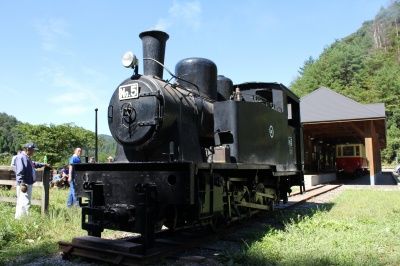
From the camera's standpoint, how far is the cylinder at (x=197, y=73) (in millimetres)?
6938

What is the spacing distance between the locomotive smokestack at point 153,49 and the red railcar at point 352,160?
2499 cm

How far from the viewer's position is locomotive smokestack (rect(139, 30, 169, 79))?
20.4ft

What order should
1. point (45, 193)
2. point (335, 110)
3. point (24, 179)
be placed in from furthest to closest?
point (335, 110), point (45, 193), point (24, 179)

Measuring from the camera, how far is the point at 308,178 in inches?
780

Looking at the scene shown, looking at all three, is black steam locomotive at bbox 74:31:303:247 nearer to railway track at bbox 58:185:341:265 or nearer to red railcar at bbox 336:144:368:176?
railway track at bbox 58:185:341:265

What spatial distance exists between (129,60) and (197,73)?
1.47 metres

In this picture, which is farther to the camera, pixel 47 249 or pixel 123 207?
pixel 47 249

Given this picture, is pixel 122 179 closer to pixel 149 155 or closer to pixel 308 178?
pixel 149 155

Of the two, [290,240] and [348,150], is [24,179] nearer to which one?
[290,240]

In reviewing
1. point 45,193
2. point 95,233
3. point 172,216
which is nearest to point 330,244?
point 172,216

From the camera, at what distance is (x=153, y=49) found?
622 cm

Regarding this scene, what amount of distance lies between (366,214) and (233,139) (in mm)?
4226

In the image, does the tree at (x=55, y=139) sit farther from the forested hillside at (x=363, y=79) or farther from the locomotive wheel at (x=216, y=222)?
the forested hillside at (x=363, y=79)

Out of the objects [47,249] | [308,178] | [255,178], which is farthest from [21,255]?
[308,178]
